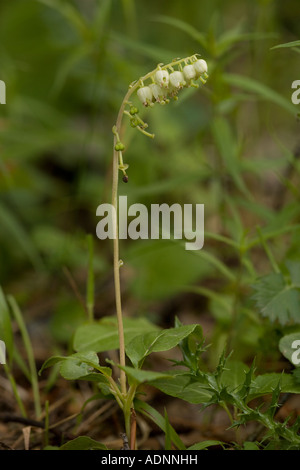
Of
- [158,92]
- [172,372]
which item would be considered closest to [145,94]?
[158,92]

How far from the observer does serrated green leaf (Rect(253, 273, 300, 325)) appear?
4.69 ft

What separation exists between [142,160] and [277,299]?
171 cm

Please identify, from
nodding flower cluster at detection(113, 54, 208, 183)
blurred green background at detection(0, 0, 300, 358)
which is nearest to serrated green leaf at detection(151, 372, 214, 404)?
blurred green background at detection(0, 0, 300, 358)

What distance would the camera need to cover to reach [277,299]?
4.80 feet

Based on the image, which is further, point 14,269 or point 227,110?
point 14,269

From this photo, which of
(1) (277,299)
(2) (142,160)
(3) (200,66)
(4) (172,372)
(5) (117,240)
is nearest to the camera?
(3) (200,66)

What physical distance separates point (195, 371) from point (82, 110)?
3.14 meters

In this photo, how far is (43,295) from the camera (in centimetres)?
262

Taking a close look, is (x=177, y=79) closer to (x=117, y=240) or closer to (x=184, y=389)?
(x=117, y=240)

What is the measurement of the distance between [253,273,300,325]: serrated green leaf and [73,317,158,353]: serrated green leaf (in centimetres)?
36

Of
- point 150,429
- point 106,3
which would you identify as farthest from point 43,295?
point 106,3

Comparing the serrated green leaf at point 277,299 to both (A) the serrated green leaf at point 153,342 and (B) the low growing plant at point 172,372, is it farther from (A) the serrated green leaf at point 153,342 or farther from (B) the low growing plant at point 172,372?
(A) the serrated green leaf at point 153,342

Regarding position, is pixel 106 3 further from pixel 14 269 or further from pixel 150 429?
pixel 150 429

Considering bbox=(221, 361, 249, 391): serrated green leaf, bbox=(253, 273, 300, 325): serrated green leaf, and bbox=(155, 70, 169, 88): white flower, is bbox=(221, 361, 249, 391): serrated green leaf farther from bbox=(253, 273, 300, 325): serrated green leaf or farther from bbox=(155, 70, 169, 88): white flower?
bbox=(155, 70, 169, 88): white flower
